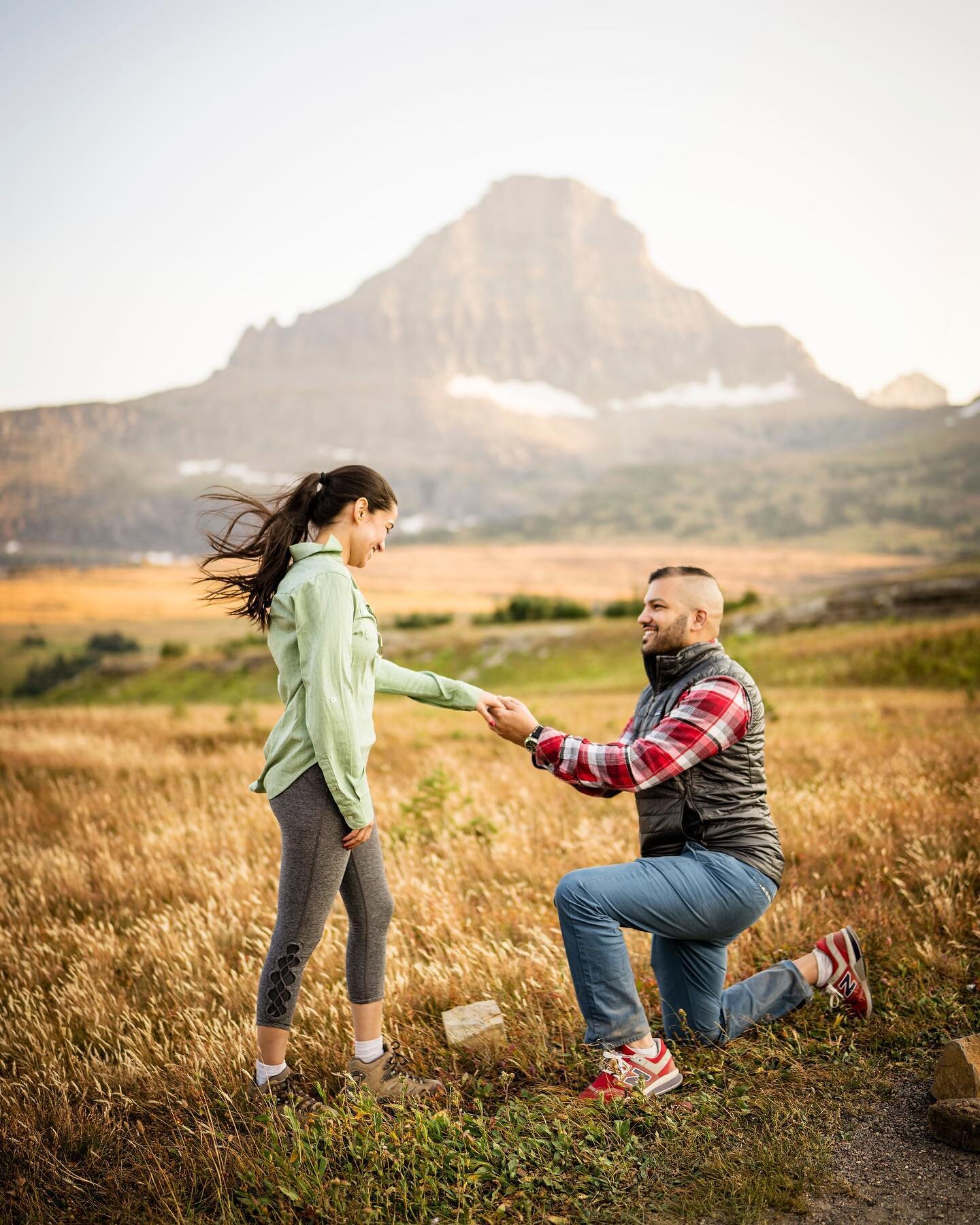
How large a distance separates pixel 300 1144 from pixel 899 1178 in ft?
6.70

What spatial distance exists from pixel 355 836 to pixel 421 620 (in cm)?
3659

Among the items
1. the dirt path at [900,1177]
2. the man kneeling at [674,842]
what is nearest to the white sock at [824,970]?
the man kneeling at [674,842]

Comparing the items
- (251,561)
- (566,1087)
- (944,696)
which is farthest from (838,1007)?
(944,696)

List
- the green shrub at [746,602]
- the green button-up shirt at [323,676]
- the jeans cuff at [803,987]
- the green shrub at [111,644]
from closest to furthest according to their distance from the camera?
the green button-up shirt at [323,676]
the jeans cuff at [803,987]
the green shrub at [746,602]
the green shrub at [111,644]

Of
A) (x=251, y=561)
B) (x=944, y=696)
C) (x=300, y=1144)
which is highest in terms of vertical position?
(x=251, y=561)

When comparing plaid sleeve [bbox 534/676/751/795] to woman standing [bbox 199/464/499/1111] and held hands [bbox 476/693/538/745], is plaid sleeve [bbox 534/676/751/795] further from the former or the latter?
woman standing [bbox 199/464/499/1111]

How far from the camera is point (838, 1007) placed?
13.1 ft

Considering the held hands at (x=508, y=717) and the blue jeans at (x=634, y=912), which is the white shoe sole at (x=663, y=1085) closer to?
the blue jeans at (x=634, y=912)

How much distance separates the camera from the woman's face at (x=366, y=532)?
11.4 ft

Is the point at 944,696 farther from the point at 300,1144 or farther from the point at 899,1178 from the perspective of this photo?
the point at 300,1144

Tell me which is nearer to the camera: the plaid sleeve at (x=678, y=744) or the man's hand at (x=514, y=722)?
the plaid sleeve at (x=678, y=744)

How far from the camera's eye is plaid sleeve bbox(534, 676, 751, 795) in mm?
3311

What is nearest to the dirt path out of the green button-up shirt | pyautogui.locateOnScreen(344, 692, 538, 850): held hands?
pyautogui.locateOnScreen(344, 692, 538, 850): held hands

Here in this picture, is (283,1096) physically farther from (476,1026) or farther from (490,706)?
(490,706)
